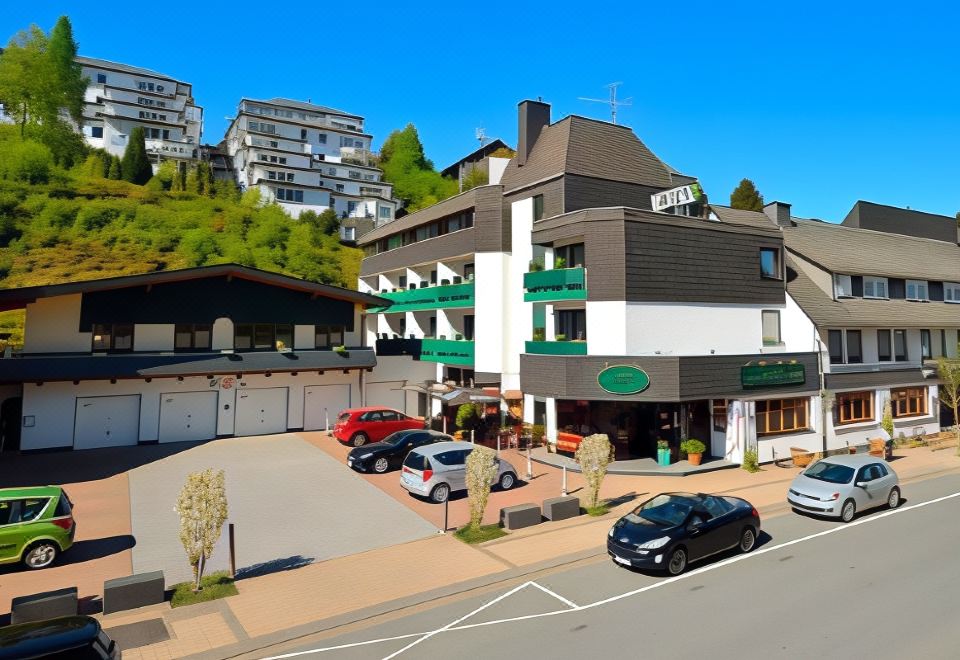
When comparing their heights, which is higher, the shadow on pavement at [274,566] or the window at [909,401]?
the window at [909,401]

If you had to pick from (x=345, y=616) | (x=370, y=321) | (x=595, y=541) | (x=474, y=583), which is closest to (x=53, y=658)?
(x=345, y=616)

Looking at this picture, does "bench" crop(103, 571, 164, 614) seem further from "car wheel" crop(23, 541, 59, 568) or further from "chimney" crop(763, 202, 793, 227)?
"chimney" crop(763, 202, 793, 227)

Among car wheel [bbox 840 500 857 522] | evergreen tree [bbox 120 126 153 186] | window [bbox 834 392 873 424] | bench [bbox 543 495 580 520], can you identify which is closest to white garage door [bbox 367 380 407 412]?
bench [bbox 543 495 580 520]

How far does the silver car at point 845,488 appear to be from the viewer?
56.4 ft

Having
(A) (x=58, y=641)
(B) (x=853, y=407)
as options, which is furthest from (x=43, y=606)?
(B) (x=853, y=407)

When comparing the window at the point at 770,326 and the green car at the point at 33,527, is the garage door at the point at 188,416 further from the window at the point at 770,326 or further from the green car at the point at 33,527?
the window at the point at 770,326

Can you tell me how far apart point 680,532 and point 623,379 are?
11528mm

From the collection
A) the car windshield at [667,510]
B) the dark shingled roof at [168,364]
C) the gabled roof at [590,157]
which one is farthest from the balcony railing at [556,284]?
the car windshield at [667,510]

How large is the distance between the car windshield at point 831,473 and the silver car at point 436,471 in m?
11.8

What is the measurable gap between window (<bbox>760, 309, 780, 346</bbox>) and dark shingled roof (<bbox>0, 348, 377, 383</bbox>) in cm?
2143

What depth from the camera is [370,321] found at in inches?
2085

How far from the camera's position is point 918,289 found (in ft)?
114

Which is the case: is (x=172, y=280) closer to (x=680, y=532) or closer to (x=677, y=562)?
(x=680, y=532)

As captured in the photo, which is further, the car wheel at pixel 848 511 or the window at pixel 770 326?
the window at pixel 770 326
